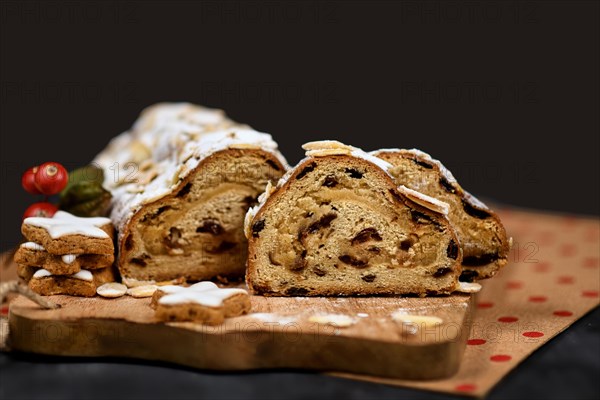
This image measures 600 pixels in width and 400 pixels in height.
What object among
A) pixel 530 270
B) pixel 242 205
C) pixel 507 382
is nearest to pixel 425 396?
pixel 507 382

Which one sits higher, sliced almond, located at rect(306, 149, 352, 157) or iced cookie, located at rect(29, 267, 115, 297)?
sliced almond, located at rect(306, 149, 352, 157)

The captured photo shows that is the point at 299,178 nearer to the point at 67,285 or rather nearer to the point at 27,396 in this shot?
the point at 67,285

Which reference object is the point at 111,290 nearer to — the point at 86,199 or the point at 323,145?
the point at 86,199

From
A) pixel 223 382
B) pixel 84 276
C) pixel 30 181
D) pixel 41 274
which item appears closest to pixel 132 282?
pixel 84 276

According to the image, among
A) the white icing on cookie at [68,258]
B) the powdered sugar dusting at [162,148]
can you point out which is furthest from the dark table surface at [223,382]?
the powdered sugar dusting at [162,148]

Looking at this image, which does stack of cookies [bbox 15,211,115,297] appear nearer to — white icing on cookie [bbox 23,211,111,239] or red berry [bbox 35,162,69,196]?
white icing on cookie [bbox 23,211,111,239]

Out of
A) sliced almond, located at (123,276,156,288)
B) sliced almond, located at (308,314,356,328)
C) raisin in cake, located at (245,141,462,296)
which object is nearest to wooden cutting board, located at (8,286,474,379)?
sliced almond, located at (308,314,356,328)
